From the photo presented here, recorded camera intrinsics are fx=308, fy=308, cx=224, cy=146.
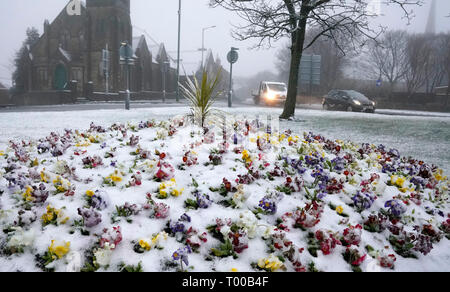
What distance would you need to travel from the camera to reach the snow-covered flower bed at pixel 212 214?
2.27 meters

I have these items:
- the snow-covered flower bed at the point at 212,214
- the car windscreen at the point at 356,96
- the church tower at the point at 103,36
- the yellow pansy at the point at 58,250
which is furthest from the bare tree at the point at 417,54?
the yellow pansy at the point at 58,250

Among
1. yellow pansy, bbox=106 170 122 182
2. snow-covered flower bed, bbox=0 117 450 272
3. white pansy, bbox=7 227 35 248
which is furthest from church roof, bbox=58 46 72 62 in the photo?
white pansy, bbox=7 227 35 248

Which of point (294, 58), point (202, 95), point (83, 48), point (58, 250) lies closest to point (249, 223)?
point (58, 250)

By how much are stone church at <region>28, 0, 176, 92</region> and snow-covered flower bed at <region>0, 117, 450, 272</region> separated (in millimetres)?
32775

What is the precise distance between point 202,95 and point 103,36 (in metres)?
35.6

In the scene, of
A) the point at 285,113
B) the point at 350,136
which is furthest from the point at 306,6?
the point at 350,136

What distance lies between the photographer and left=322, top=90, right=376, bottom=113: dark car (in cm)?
1872

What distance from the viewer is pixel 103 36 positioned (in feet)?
117

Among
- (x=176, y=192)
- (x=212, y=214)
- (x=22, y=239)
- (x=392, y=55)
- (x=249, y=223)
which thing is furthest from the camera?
(x=392, y=55)

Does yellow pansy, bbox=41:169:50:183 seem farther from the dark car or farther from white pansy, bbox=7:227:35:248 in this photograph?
the dark car

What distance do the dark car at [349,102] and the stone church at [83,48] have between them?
20.5 m

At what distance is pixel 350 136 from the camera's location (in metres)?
7.71

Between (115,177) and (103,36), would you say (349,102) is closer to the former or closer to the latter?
(115,177)

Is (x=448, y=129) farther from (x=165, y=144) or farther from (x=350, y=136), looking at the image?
(x=165, y=144)
